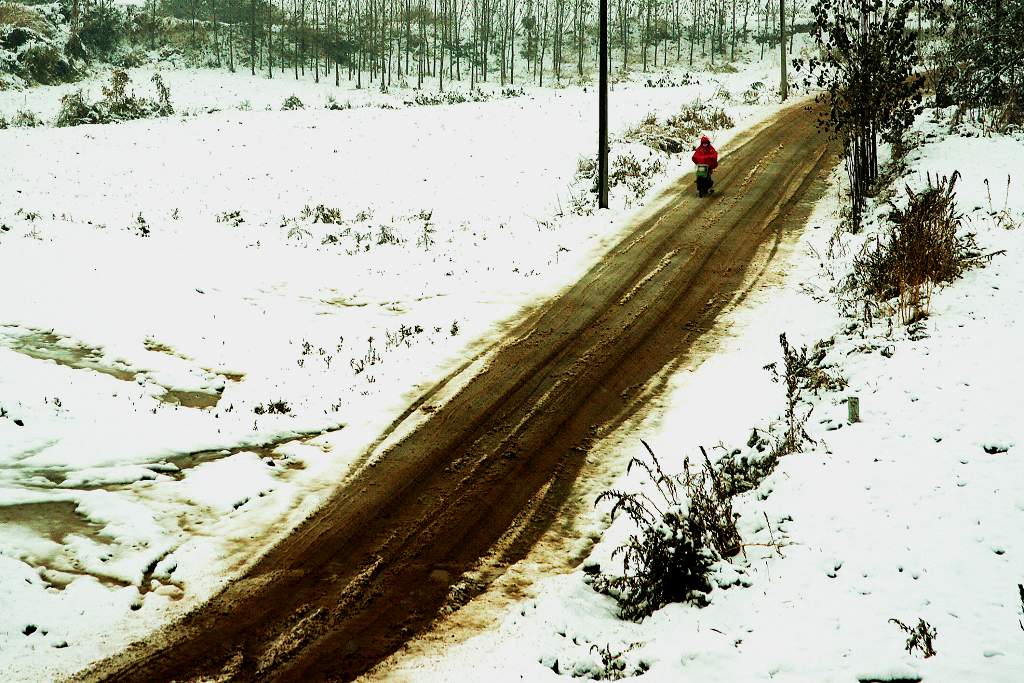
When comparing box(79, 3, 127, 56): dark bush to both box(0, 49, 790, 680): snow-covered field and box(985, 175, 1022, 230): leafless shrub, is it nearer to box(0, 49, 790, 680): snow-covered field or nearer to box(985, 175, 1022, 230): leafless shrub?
box(0, 49, 790, 680): snow-covered field

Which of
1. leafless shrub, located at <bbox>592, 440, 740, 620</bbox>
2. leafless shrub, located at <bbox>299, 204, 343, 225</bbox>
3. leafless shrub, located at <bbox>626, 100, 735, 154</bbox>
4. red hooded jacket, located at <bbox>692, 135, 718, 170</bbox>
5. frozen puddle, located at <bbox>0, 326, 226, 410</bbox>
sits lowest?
leafless shrub, located at <bbox>592, 440, 740, 620</bbox>

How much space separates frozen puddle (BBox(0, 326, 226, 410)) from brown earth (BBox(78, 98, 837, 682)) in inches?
115

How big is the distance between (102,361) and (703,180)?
1437cm

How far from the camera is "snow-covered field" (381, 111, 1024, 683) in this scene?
425 cm

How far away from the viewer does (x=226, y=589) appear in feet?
19.2

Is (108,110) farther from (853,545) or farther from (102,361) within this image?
(853,545)

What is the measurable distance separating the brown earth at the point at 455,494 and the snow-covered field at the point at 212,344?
432 mm

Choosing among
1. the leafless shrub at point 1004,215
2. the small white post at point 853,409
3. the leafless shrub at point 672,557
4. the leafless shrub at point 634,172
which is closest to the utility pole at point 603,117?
the leafless shrub at point 634,172

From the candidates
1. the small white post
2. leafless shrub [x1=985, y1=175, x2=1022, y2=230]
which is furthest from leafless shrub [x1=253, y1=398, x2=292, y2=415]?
leafless shrub [x1=985, y1=175, x2=1022, y2=230]

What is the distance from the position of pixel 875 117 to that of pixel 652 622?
12.4 metres

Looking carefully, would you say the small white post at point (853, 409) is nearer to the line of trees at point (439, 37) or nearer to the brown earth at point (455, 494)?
the brown earth at point (455, 494)

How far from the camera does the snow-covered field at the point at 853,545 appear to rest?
4246 millimetres

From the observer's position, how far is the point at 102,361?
31.8 feet

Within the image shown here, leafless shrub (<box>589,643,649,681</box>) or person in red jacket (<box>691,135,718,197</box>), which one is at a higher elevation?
person in red jacket (<box>691,135,718,197</box>)
